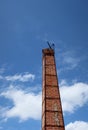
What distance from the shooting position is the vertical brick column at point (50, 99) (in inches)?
512

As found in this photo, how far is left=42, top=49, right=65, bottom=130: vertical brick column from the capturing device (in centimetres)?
1299

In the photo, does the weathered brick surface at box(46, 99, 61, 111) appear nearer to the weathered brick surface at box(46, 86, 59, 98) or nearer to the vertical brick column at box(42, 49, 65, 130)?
the vertical brick column at box(42, 49, 65, 130)

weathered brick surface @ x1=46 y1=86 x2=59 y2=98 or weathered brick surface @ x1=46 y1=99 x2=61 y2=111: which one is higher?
weathered brick surface @ x1=46 y1=86 x2=59 y2=98

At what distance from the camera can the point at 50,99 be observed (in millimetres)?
13844

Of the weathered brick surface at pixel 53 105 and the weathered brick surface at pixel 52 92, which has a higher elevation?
the weathered brick surface at pixel 52 92

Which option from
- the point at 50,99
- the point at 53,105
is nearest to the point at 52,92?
the point at 50,99

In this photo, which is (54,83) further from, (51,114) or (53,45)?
(53,45)

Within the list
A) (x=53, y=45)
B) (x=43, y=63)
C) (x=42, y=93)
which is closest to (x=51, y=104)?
(x=42, y=93)

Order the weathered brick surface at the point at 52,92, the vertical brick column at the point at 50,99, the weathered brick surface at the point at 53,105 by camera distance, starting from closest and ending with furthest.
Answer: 1. the vertical brick column at the point at 50,99
2. the weathered brick surface at the point at 53,105
3. the weathered brick surface at the point at 52,92

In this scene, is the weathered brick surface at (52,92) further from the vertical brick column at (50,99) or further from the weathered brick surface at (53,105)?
the weathered brick surface at (53,105)

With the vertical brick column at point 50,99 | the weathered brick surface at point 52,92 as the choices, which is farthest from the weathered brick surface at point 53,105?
the weathered brick surface at point 52,92

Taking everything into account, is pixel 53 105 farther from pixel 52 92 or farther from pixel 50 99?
pixel 52 92

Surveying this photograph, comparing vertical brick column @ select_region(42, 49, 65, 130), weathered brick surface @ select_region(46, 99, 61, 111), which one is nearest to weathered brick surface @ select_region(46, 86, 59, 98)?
vertical brick column @ select_region(42, 49, 65, 130)

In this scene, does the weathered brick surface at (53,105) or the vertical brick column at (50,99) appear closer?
the vertical brick column at (50,99)
